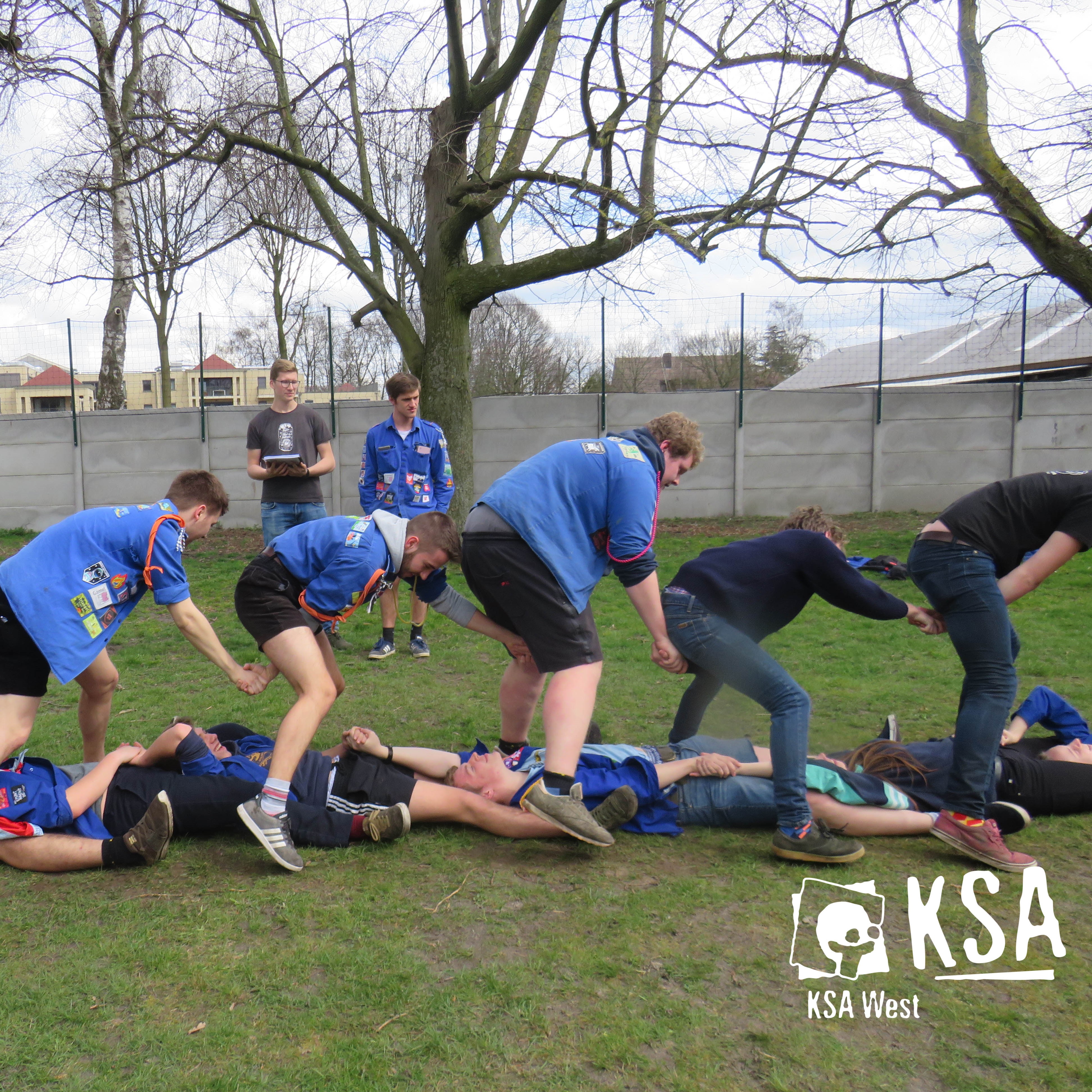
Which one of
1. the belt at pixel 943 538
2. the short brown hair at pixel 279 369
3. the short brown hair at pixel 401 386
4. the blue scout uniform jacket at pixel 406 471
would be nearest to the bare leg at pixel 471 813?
the belt at pixel 943 538

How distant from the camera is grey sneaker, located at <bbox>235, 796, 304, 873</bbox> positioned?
307 cm

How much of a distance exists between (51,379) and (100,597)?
12.2 metres

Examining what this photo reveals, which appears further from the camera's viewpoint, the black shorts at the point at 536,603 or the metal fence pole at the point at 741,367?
the metal fence pole at the point at 741,367

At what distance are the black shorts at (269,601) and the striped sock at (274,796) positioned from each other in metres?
0.50

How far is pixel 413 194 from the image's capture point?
49.4 feet

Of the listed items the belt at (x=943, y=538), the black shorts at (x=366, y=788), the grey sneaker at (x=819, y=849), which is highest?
the belt at (x=943, y=538)

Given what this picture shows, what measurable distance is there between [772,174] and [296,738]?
7012mm

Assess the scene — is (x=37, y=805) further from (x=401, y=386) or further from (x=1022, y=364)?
(x=1022, y=364)

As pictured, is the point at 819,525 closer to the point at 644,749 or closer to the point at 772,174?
the point at 644,749

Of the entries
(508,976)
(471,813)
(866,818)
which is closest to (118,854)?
(471,813)

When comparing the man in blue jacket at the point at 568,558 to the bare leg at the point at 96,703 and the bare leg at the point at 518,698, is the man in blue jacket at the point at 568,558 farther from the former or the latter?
the bare leg at the point at 96,703

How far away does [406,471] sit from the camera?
6.68 meters

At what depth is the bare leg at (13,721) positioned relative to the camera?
309 centimetres

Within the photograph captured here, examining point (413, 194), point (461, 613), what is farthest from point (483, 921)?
point (413, 194)
